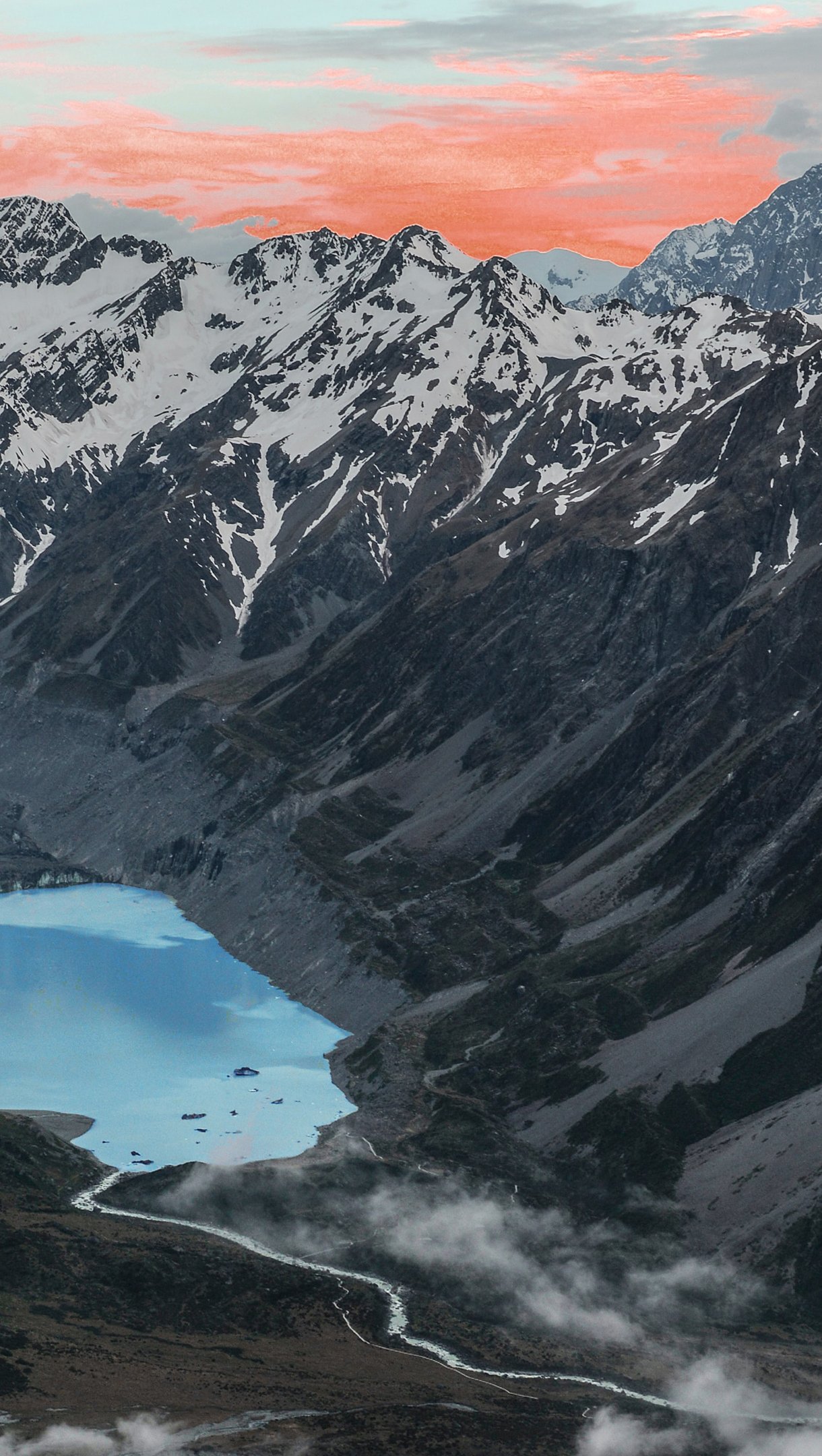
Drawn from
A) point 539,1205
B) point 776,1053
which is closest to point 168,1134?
point 539,1205

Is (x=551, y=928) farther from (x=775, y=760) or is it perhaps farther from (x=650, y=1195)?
(x=650, y=1195)

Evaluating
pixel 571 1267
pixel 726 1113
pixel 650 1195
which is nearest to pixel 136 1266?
pixel 571 1267

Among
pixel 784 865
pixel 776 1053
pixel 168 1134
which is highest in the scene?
pixel 784 865

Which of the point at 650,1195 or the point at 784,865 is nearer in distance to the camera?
the point at 650,1195

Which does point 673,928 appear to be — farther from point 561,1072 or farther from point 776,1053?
point 776,1053

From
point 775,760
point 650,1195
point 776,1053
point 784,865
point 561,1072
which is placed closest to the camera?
point 650,1195

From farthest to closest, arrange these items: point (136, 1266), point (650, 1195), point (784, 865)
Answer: point (784, 865)
point (650, 1195)
point (136, 1266)

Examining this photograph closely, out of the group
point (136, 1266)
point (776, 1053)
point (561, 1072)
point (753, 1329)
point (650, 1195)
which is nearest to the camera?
point (753, 1329)

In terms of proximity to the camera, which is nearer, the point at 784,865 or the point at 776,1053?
A: the point at 776,1053

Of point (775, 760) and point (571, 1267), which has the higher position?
point (775, 760)
